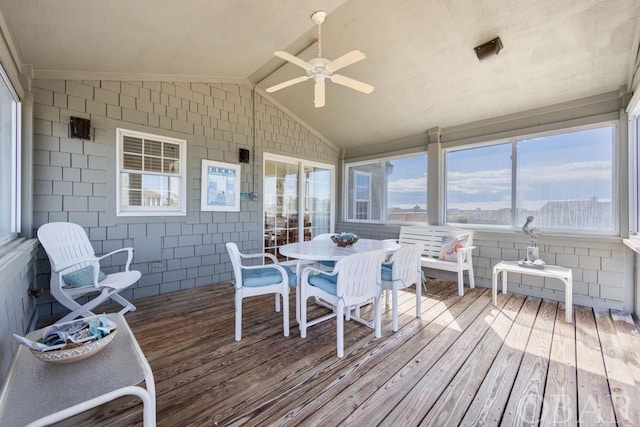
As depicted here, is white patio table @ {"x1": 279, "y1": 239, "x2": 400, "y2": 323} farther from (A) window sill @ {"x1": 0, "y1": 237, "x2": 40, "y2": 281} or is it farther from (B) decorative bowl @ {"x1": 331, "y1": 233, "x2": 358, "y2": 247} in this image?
(A) window sill @ {"x1": 0, "y1": 237, "x2": 40, "y2": 281}

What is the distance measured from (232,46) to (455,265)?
4120 millimetres

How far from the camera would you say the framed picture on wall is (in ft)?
13.9

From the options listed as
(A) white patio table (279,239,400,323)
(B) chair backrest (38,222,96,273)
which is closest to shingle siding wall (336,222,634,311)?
(A) white patio table (279,239,400,323)

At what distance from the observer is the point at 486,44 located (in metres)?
3.01

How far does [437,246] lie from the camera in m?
4.52

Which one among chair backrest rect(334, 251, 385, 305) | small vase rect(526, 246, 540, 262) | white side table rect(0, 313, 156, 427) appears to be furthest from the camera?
small vase rect(526, 246, 540, 262)

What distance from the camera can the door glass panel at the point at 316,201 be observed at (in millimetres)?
5767

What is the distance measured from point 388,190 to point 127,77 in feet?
15.0

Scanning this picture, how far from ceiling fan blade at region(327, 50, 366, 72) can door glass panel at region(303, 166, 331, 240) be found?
10.7 ft

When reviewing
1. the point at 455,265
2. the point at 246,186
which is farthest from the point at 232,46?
the point at 455,265

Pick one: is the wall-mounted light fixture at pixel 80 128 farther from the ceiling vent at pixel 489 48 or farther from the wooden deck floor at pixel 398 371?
the ceiling vent at pixel 489 48

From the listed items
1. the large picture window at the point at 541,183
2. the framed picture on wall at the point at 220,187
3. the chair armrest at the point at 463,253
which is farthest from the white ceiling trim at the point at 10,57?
the large picture window at the point at 541,183

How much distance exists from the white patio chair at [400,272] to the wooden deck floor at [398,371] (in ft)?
1.09

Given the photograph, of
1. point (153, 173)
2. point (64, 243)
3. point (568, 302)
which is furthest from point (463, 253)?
point (64, 243)
